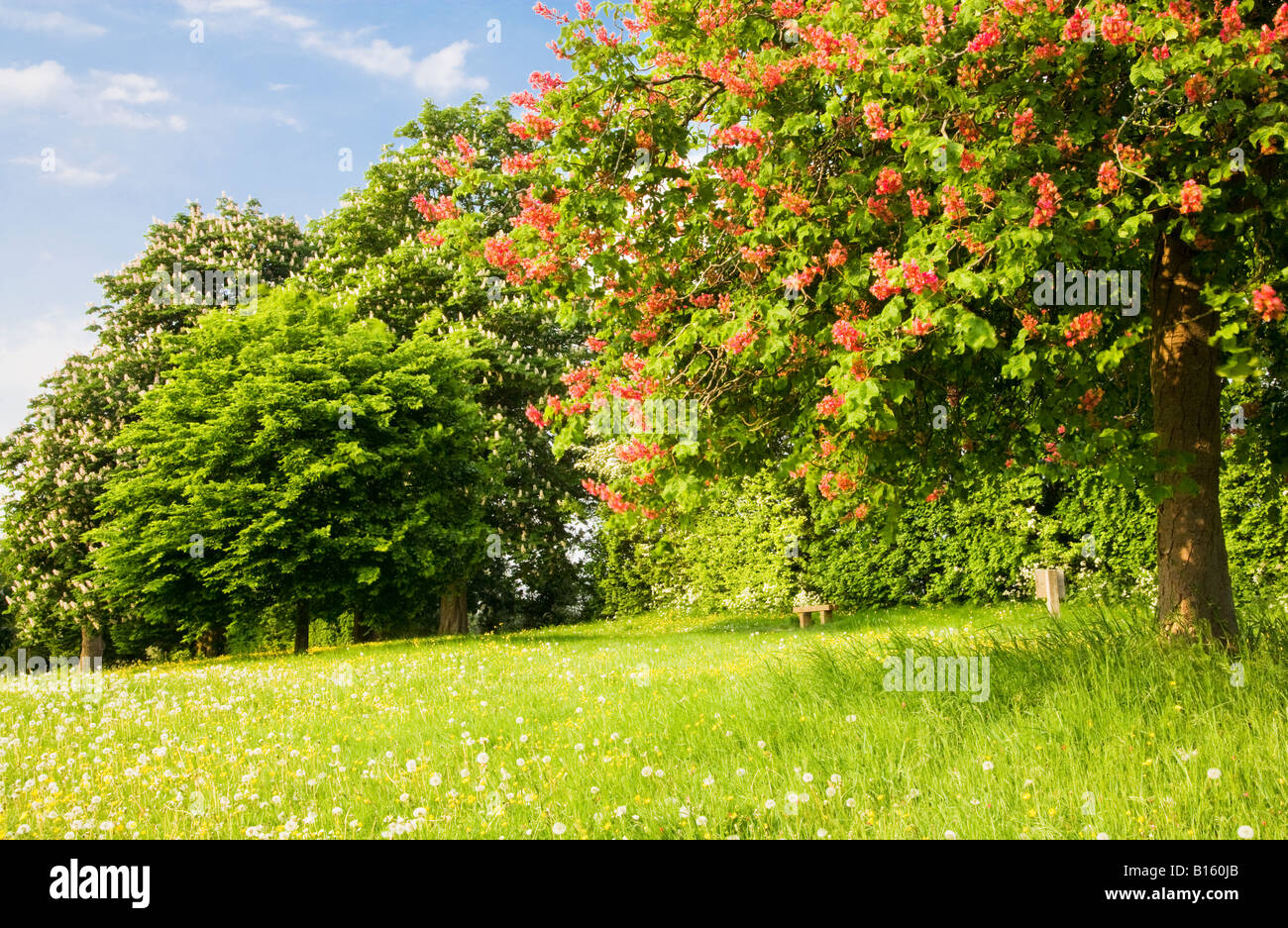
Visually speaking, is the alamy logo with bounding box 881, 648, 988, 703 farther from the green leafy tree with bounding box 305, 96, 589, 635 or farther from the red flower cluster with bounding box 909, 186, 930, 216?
the green leafy tree with bounding box 305, 96, 589, 635

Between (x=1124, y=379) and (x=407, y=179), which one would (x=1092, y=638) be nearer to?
(x=1124, y=379)

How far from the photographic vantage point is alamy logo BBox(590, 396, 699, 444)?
20.9 feet

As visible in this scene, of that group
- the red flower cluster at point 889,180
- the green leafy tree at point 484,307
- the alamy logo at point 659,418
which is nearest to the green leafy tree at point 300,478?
the green leafy tree at point 484,307

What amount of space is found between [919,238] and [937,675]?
358 cm

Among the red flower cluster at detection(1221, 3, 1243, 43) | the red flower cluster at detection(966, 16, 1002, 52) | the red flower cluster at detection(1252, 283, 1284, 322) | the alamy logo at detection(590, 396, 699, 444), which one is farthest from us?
the alamy logo at detection(590, 396, 699, 444)

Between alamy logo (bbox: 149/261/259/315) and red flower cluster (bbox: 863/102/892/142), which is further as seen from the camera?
alamy logo (bbox: 149/261/259/315)

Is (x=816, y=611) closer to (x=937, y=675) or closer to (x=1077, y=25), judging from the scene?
(x=937, y=675)

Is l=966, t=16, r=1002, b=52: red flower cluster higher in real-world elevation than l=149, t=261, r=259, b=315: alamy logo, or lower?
lower

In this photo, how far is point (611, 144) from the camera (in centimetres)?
657

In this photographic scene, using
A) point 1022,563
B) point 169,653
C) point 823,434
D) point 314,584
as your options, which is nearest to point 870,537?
point 1022,563

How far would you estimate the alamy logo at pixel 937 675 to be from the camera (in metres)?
6.64

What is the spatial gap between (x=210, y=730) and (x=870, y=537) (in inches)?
638

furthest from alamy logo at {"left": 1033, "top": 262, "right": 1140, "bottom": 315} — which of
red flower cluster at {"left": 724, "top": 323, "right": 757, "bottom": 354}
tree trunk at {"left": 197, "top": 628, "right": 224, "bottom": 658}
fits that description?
tree trunk at {"left": 197, "top": 628, "right": 224, "bottom": 658}

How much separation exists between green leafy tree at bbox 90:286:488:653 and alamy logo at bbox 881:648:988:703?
13917 millimetres
